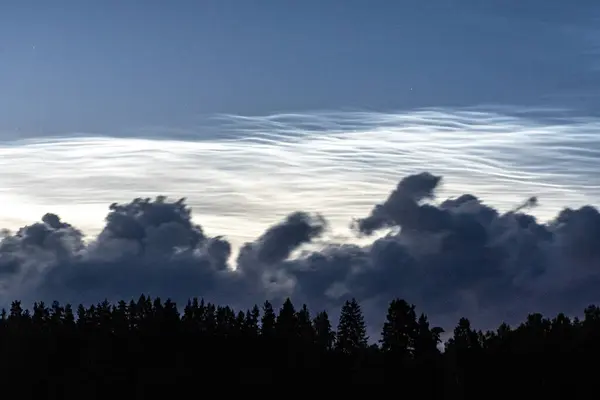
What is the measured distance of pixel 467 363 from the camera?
181875mm

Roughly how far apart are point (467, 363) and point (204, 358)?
40927 millimetres

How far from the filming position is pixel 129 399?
7219 inches

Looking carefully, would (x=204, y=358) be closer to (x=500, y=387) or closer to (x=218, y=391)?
(x=218, y=391)

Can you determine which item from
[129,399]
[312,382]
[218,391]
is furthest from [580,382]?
[129,399]

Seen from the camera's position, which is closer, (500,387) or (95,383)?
(500,387)

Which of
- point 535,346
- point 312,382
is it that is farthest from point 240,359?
point 535,346

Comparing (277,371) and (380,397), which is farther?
(277,371)

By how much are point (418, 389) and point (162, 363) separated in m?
38.8

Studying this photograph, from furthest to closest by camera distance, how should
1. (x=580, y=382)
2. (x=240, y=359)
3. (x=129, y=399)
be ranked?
(x=240, y=359)
(x=129, y=399)
(x=580, y=382)

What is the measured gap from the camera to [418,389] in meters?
178

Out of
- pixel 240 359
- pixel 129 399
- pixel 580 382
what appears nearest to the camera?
pixel 580 382

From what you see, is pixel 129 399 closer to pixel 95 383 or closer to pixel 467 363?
pixel 95 383

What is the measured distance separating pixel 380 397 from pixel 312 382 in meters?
13.2

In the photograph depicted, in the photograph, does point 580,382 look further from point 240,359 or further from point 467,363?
point 240,359
